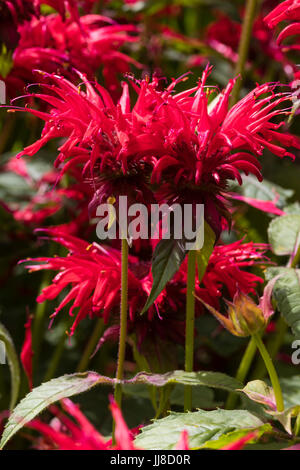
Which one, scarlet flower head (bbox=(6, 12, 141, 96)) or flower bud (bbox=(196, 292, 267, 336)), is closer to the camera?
flower bud (bbox=(196, 292, 267, 336))

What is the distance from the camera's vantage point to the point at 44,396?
487 millimetres

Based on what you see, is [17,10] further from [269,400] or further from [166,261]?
[269,400]

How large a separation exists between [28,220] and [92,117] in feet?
1.54

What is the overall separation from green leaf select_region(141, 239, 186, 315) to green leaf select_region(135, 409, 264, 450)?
0.27 ft

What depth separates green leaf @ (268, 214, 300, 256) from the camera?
670 mm

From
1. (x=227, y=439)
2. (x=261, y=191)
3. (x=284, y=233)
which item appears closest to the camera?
(x=227, y=439)

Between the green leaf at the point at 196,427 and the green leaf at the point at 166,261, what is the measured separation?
0.27 ft

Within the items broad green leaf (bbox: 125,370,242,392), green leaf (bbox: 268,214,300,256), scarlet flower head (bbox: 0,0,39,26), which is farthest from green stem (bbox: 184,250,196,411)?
scarlet flower head (bbox: 0,0,39,26)

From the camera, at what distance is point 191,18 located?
5.46ft

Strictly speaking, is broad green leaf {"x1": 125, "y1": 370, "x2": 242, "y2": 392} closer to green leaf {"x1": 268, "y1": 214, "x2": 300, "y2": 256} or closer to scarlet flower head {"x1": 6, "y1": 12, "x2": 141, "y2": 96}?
green leaf {"x1": 268, "y1": 214, "x2": 300, "y2": 256}

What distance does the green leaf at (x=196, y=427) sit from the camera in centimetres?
43

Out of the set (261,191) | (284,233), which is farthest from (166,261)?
(261,191)

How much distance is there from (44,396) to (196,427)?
12 centimetres
